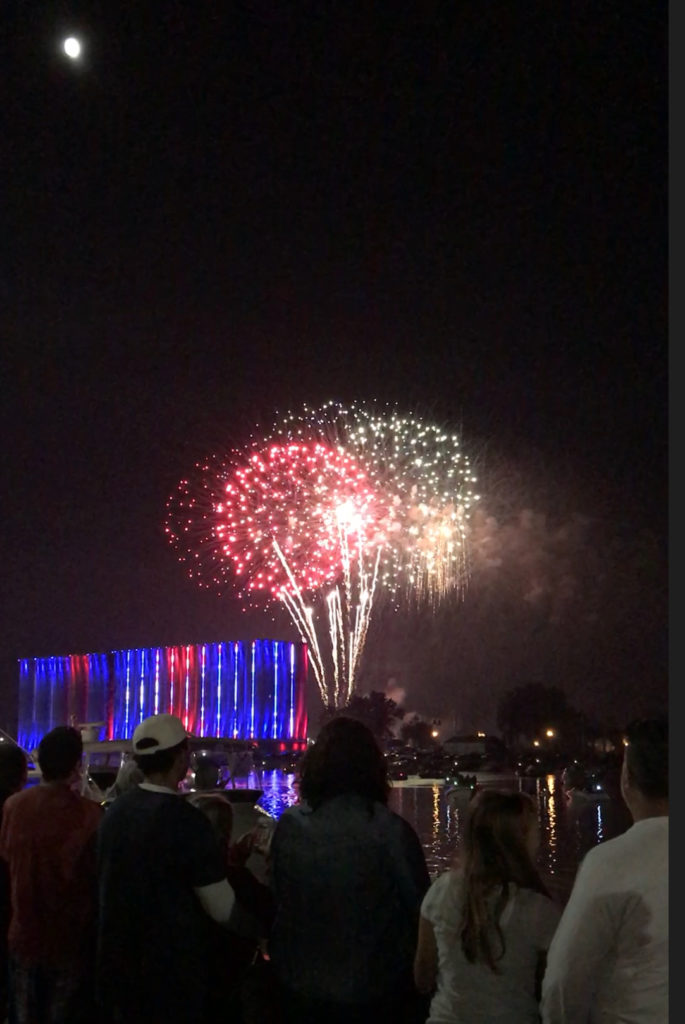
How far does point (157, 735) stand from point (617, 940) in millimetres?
2028

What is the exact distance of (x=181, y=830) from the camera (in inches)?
153

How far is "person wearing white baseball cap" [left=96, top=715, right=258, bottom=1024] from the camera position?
385 centimetres

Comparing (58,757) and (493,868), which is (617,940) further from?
(58,757)

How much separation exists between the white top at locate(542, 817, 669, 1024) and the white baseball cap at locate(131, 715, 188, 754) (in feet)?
6.06

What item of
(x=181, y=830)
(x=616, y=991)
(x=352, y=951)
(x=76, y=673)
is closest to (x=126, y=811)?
(x=181, y=830)

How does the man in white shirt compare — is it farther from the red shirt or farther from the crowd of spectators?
the red shirt

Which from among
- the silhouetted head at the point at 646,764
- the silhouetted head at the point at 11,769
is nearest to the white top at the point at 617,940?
the silhouetted head at the point at 646,764

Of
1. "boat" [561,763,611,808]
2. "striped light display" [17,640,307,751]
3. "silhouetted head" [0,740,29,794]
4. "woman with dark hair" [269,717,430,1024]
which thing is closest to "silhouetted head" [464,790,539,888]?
"woman with dark hair" [269,717,430,1024]

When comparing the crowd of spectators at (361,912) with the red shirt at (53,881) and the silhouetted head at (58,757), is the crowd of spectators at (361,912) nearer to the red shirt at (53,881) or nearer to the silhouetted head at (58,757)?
the red shirt at (53,881)

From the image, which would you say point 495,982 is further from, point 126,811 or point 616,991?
point 126,811

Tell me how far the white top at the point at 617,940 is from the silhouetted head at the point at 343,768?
108 centimetres

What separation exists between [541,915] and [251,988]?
1269 millimetres

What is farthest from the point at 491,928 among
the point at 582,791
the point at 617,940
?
the point at 582,791

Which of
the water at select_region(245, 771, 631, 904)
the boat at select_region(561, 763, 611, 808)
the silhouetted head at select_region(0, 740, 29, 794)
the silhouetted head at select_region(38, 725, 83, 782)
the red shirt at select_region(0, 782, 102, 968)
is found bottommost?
the boat at select_region(561, 763, 611, 808)
